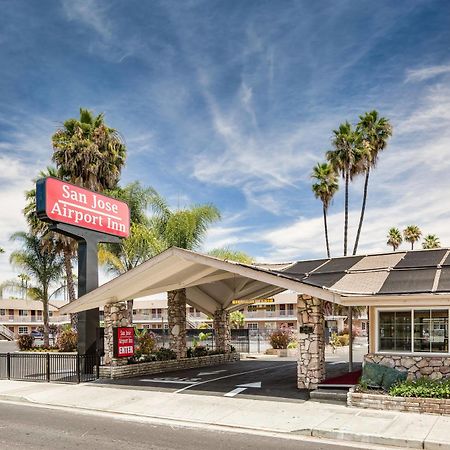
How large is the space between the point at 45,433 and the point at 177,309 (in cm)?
1328

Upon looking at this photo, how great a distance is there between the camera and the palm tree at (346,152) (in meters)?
48.8

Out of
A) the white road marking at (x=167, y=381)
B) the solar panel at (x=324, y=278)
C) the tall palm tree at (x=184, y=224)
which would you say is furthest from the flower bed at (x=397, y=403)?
the tall palm tree at (x=184, y=224)

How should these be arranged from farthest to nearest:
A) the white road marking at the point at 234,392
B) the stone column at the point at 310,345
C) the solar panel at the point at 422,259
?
the solar panel at the point at 422,259, the stone column at the point at 310,345, the white road marking at the point at 234,392

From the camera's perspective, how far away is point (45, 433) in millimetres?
13227

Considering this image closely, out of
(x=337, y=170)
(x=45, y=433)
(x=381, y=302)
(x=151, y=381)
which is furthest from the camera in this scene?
(x=337, y=170)

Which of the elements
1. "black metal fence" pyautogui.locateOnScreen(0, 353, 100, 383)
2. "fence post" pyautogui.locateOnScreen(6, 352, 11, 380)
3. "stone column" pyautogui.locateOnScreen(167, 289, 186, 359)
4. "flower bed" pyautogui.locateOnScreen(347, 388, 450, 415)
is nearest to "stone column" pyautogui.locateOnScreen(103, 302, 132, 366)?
"black metal fence" pyautogui.locateOnScreen(0, 353, 100, 383)

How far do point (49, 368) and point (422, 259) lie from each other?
15.8 metres

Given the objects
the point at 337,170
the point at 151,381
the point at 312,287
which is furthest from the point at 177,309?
the point at 337,170

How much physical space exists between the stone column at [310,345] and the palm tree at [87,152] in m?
22.6

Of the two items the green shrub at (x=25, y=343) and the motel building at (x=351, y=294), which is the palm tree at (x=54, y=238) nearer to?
the green shrub at (x=25, y=343)

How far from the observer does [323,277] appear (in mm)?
19375

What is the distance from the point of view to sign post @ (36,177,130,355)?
2175 centimetres

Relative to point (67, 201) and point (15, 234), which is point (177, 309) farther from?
point (15, 234)

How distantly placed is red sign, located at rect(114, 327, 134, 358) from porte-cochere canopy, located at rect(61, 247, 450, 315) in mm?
1303
